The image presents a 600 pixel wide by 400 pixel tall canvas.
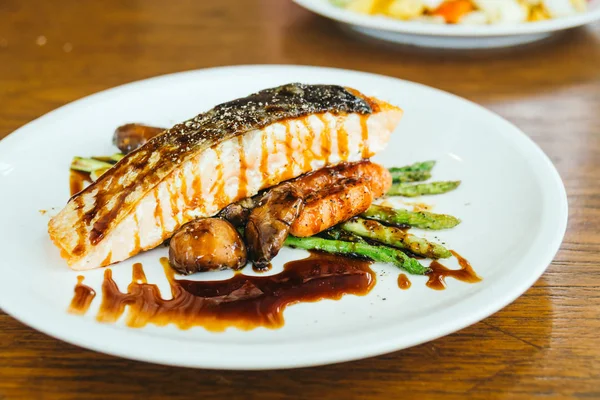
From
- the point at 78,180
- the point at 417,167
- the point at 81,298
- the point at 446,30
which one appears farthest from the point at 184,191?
the point at 446,30

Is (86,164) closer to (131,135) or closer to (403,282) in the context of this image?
(131,135)

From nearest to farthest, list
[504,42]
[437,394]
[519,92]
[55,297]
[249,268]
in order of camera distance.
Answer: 1. [437,394]
2. [55,297]
3. [249,268]
4. [519,92]
5. [504,42]

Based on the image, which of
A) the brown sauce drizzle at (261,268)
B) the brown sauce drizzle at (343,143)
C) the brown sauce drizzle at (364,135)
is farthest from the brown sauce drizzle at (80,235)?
the brown sauce drizzle at (364,135)

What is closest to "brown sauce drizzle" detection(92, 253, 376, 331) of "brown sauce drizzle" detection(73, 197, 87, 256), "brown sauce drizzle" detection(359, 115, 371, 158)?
"brown sauce drizzle" detection(73, 197, 87, 256)

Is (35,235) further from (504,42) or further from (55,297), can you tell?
(504,42)

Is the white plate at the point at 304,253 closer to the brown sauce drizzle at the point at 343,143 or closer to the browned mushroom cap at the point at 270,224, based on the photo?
the browned mushroom cap at the point at 270,224

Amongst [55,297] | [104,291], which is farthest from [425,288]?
[55,297]
